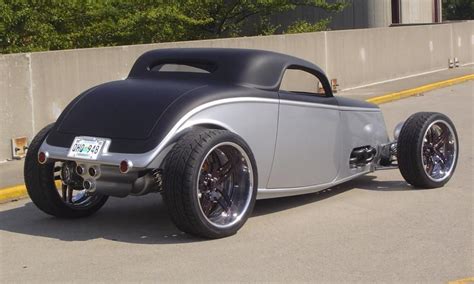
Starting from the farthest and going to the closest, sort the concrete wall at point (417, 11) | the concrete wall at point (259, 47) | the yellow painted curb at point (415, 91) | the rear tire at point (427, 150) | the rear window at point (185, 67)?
the concrete wall at point (417, 11)
the yellow painted curb at point (415, 91)
the concrete wall at point (259, 47)
the rear tire at point (427, 150)
the rear window at point (185, 67)

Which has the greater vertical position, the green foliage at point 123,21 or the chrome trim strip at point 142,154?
the green foliage at point 123,21

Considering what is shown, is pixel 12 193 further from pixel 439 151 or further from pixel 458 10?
pixel 458 10

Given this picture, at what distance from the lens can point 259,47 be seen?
656 inches

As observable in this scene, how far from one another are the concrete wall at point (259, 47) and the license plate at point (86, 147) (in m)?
4.36

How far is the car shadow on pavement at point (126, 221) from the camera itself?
20.8ft

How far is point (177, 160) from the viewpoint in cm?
578

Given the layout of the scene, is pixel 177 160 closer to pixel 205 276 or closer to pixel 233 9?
pixel 205 276

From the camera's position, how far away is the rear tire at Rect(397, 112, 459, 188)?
25.1ft

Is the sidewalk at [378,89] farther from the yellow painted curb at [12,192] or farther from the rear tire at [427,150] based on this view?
the rear tire at [427,150]

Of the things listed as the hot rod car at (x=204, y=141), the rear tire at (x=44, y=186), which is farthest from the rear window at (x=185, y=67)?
the rear tire at (x=44, y=186)

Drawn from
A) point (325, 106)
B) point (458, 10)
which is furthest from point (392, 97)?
point (458, 10)

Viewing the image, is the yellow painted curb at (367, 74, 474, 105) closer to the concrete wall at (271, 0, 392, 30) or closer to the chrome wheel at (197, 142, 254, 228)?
the chrome wheel at (197, 142, 254, 228)

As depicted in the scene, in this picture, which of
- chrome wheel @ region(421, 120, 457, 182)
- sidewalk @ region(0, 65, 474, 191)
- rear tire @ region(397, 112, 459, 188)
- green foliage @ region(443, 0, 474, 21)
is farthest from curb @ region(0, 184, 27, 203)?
green foliage @ region(443, 0, 474, 21)

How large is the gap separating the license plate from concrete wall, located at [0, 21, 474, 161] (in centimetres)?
436
